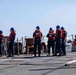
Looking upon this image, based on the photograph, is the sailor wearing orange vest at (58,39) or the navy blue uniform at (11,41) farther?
the navy blue uniform at (11,41)

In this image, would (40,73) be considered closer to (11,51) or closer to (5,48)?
(11,51)

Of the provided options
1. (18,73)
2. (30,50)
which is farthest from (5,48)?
(18,73)

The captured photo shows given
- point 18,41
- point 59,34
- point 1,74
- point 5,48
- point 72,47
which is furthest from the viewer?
point 72,47

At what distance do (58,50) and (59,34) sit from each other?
1167 millimetres

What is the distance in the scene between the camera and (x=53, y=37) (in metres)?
23.4

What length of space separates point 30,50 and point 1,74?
18346 mm

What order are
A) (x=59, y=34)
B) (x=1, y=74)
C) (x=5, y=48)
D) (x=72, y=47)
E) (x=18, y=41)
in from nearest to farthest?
1. (x=1, y=74)
2. (x=59, y=34)
3. (x=5, y=48)
4. (x=18, y=41)
5. (x=72, y=47)

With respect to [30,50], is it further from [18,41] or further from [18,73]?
[18,73]

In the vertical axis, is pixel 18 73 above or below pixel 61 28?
below

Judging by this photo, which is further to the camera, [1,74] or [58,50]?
[58,50]

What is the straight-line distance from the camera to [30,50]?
98.4 feet

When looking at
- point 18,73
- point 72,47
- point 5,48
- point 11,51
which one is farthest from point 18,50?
point 18,73

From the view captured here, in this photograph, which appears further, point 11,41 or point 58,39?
point 11,41

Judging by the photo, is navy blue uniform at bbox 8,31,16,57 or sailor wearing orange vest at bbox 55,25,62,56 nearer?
sailor wearing orange vest at bbox 55,25,62,56
